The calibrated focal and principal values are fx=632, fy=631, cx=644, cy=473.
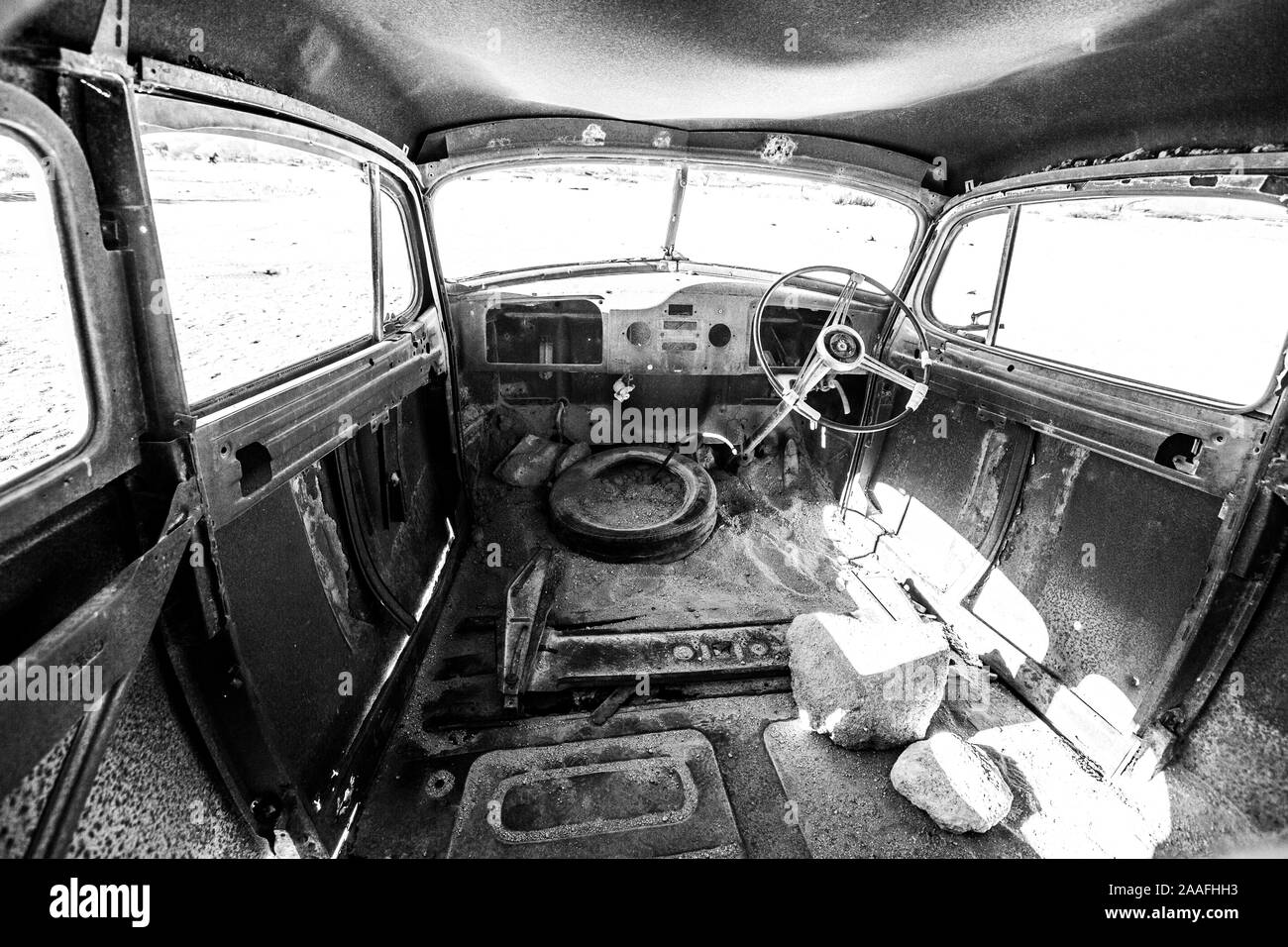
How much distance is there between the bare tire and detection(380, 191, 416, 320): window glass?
4.05ft

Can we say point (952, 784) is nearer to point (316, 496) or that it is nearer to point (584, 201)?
point (316, 496)

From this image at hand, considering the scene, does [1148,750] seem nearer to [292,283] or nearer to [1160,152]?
[1160,152]

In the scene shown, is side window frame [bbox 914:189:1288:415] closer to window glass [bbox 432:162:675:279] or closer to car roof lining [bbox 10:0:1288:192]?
car roof lining [bbox 10:0:1288:192]

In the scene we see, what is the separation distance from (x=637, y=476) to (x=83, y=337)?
2.80 metres

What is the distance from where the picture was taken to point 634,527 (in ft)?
10.6

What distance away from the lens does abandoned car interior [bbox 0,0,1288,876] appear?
1.15 meters

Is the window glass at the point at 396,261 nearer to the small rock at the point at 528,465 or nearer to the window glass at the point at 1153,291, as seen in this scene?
the small rock at the point at 528,465

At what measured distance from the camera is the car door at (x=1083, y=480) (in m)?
1.80

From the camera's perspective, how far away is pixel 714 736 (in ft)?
7.24

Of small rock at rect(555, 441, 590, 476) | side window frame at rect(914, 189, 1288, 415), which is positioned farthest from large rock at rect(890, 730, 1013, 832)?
small rock at rect(555, 441, 590, 476)

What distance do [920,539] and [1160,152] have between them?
1.77 meters

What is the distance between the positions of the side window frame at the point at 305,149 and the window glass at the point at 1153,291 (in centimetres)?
266

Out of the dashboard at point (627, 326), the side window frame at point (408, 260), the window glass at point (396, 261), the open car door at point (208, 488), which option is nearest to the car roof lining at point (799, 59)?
the open car door at point (208, 488)

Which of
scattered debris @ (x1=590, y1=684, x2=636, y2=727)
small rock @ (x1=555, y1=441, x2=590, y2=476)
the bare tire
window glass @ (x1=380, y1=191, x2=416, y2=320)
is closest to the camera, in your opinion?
scattered debris @ (x1=590, y1=684, x2=636, y2=727)
